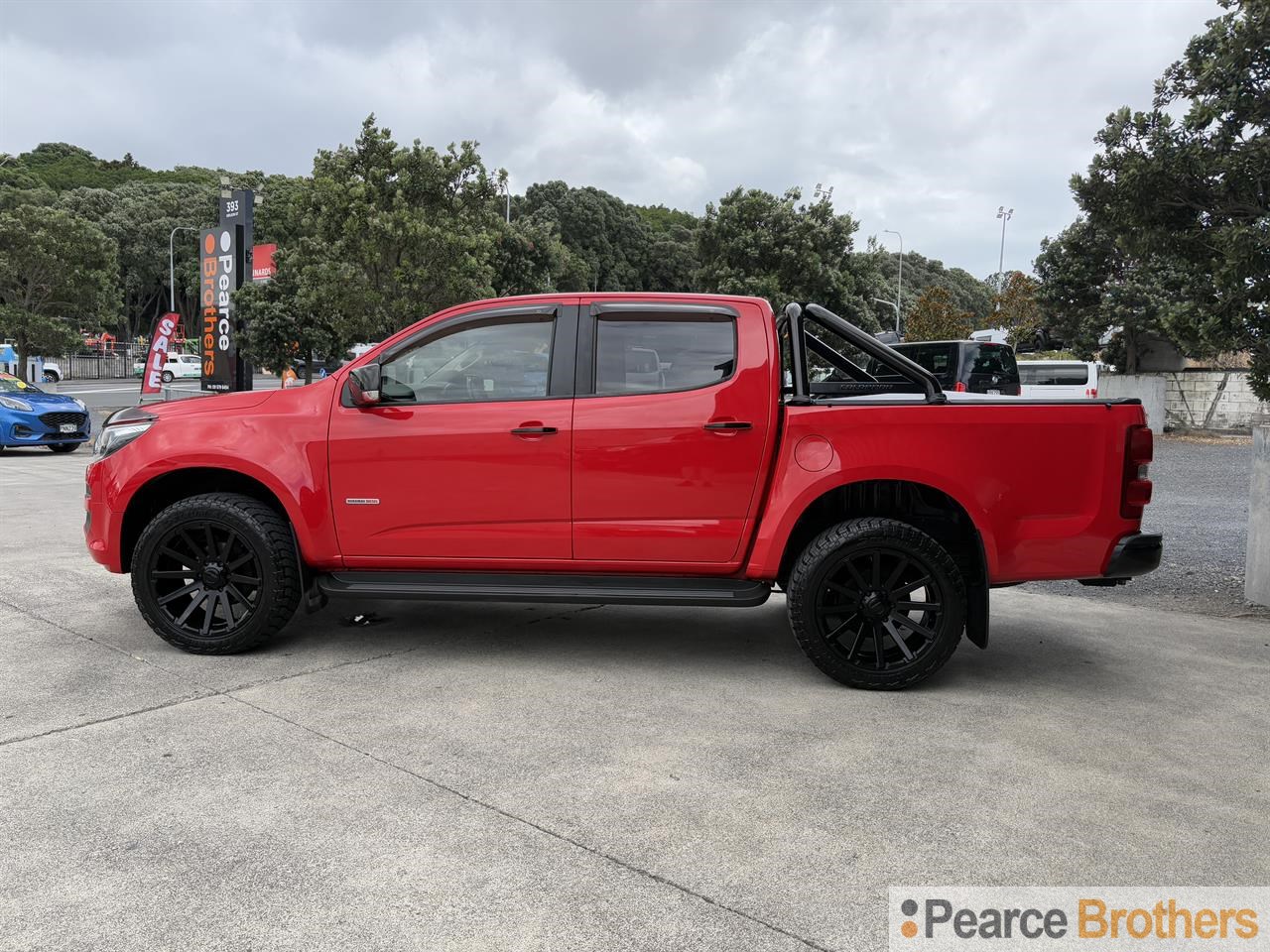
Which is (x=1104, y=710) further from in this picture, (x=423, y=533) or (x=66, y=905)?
(x=66, y=905)

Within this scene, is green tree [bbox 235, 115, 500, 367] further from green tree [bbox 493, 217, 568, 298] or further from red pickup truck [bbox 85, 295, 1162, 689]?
green tree [bbox 493, 217, 568, 298]

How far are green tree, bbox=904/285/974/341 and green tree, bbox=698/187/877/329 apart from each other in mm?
5259

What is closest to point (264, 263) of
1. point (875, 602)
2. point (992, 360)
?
point (992, 360)

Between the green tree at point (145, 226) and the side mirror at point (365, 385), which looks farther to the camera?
the green tree at point (145, 226)

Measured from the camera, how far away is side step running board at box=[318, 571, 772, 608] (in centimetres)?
479

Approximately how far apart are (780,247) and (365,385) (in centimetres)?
3712

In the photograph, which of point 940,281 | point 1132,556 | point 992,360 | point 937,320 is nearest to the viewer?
point 1132,556

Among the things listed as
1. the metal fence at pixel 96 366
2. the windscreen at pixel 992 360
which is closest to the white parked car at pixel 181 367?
the metal fence at pixel 96 366

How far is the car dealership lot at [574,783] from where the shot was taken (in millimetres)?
2713

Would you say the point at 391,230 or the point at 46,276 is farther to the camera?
the point at 46,276

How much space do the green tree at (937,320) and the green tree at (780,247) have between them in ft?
17.3

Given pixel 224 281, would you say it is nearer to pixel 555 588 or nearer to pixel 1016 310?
pixel 555 588

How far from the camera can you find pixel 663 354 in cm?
494

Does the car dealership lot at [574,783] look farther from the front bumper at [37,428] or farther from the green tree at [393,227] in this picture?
the green tree at [393,227]
